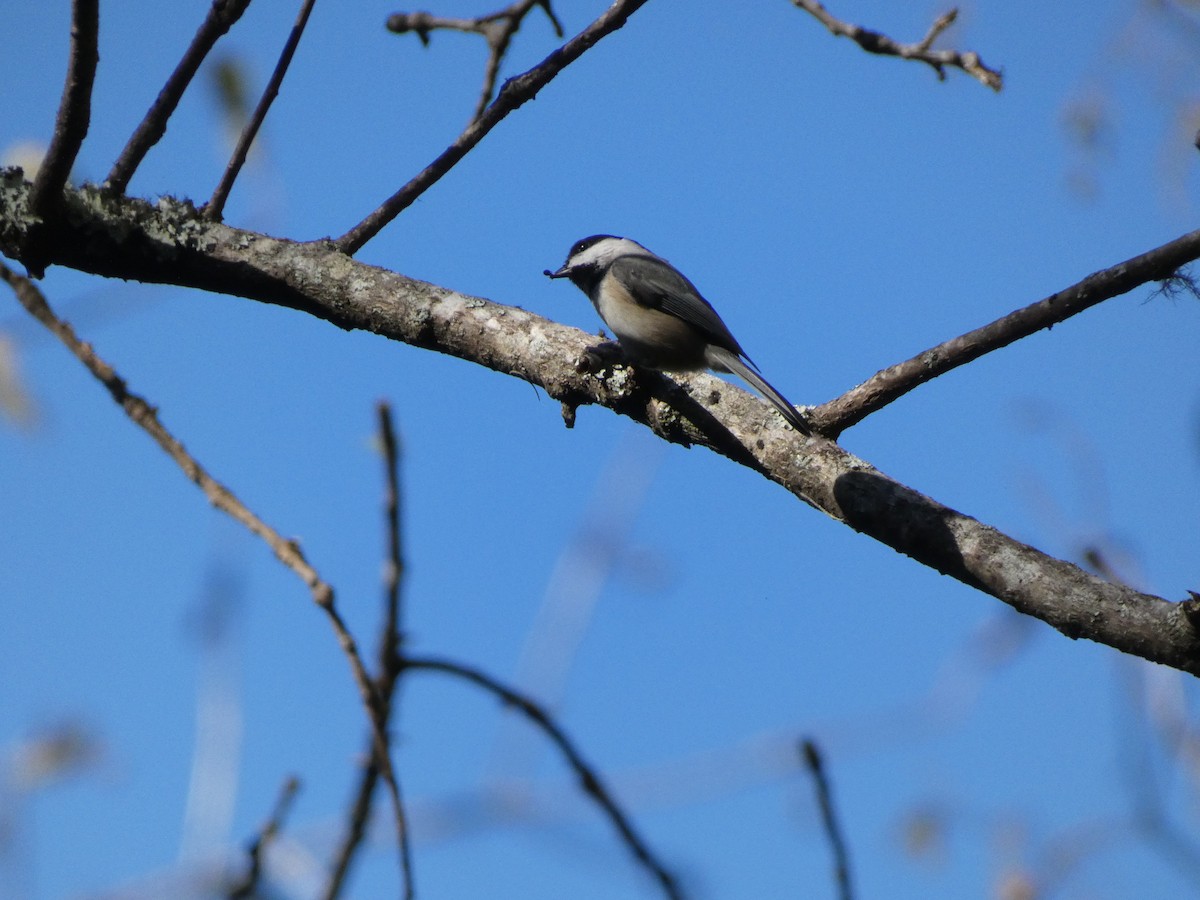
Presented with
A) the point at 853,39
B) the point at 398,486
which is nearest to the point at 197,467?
the point at 398,486

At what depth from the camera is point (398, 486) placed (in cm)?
107

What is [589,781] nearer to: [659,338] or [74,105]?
[74,105]

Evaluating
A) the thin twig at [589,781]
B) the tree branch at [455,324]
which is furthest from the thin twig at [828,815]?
the tree branch at [455,324]

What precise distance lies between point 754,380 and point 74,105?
2087 mm

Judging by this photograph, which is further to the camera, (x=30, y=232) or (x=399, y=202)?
(x=399, y=202)

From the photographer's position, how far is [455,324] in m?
2.97

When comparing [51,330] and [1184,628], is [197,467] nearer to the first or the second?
[51,330]

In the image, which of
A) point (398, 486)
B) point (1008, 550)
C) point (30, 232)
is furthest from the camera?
point (30, 232)

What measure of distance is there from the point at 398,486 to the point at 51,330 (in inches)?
21.4

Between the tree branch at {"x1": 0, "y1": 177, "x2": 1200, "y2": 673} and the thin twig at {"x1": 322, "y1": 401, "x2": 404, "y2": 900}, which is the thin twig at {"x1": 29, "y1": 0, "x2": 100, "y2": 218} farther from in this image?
the thin twig at {"x1": 322, "y1": 401, "x2": 404, "y2": 900}

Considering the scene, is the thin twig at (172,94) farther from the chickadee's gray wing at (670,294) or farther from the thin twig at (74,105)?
the chickadee's gray wing at (670,294)

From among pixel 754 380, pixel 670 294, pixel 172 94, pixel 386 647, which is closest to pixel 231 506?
pixel 386 647

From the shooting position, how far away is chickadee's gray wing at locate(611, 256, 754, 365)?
4117 mm

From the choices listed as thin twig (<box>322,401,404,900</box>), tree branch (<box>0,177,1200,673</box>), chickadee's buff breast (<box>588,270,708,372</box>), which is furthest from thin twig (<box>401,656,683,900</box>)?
chickadee's buff breast (<box>588,270,708,372</box>)
